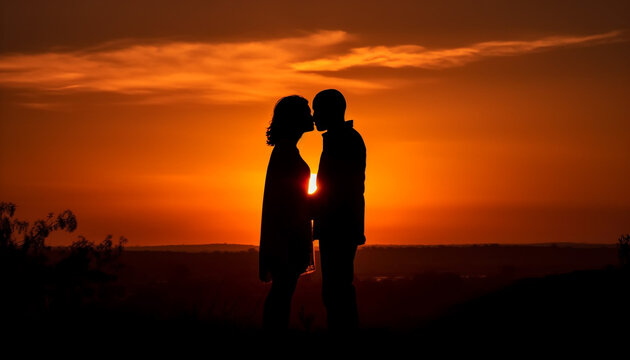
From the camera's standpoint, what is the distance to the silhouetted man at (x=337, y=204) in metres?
11.0

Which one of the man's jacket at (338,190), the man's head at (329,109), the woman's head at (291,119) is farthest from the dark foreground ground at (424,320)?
the man's head at (329,109)

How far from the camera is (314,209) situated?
1112 centimetres

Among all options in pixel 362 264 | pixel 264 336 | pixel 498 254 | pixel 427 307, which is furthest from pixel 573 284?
pixel 498 254

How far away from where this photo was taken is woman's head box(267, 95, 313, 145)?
1095 cm

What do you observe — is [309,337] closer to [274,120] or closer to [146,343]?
[146,343]

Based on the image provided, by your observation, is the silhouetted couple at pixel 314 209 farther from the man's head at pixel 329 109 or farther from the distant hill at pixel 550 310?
the distant hill at pixel 550 310

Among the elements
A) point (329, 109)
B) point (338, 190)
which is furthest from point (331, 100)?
point (338, 190)

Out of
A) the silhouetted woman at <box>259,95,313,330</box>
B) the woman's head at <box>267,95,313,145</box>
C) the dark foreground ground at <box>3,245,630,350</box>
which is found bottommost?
the dark foreground ground at <box>3,245,630,350</box>

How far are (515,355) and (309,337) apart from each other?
2813 millimetres

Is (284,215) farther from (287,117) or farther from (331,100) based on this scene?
(331,100)

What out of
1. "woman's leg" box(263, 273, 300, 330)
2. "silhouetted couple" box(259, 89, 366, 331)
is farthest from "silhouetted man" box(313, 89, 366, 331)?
"woman's leg" box(263, 273, 300, 330)

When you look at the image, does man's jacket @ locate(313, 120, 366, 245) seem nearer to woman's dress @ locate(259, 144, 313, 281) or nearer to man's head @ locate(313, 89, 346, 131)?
man's head @ locate(313, 89, 346, 131)

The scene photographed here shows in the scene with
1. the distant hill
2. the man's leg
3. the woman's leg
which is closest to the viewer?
the woman's leg

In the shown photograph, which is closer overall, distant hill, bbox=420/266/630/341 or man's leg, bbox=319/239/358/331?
man's leg, bbox=319/239/358/331
